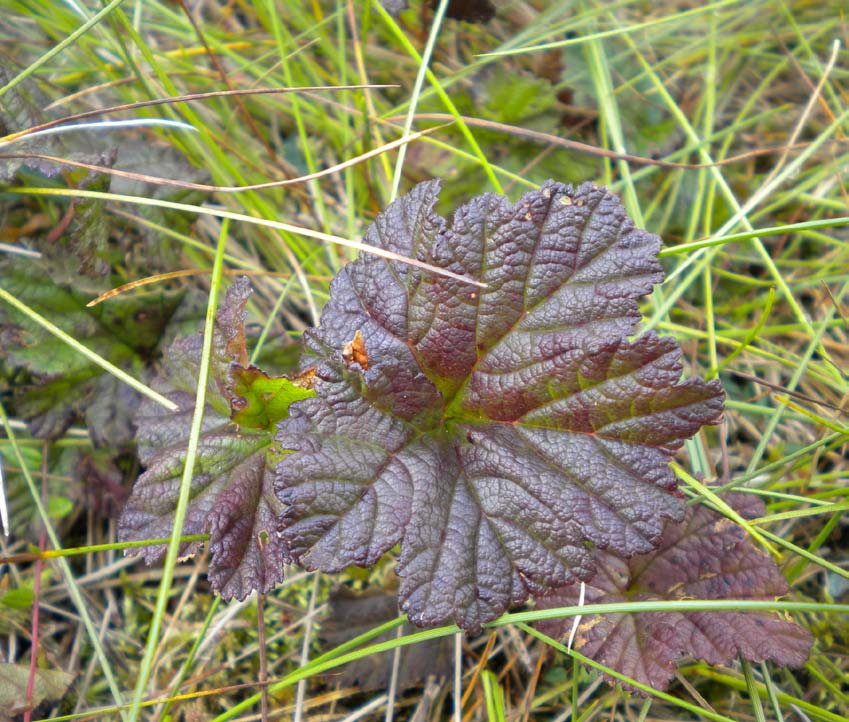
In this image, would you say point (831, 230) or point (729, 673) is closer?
point (729, 673)

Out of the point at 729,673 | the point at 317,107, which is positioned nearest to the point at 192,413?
the point at 317,107

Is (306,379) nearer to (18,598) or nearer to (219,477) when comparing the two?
(219,477)

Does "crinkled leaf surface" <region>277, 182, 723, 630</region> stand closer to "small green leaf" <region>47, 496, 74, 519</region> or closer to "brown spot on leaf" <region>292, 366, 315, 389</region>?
"brown spot on leaf" <region>292, 366, 315, 389</region>

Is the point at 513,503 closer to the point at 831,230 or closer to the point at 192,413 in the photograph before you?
the point at 192,413

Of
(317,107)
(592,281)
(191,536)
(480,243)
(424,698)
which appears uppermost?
(317,107)

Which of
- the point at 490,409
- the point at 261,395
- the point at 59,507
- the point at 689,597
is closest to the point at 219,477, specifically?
the point at 261,395

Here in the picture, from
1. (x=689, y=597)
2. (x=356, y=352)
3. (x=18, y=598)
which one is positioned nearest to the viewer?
(x=356, y=352)

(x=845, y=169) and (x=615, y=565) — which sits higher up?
(x=845, y=169)
